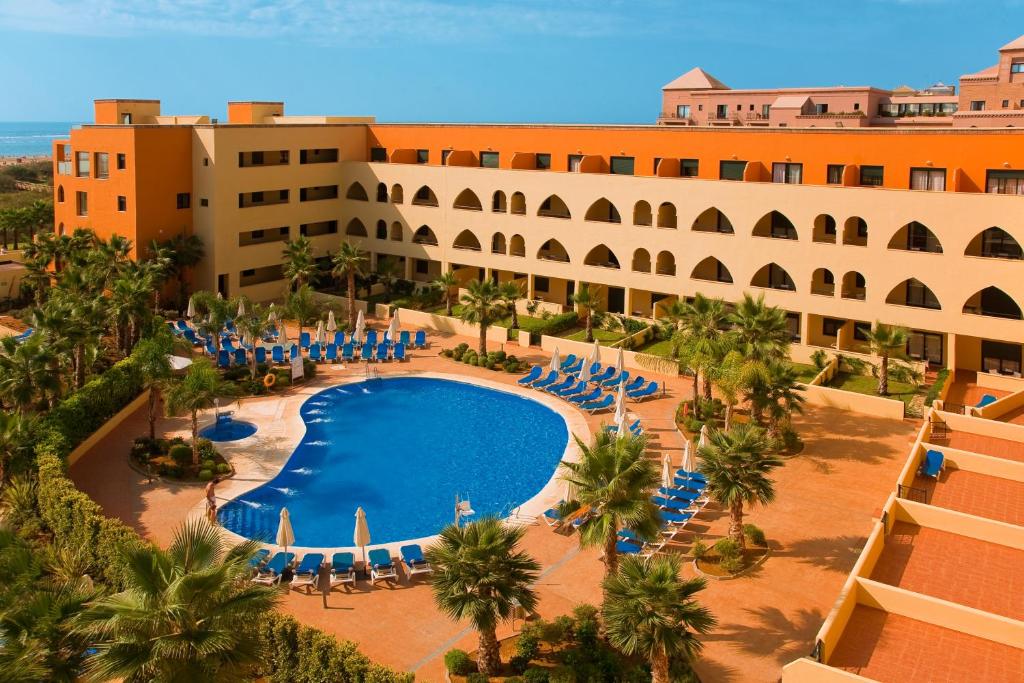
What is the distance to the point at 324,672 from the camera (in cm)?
1479

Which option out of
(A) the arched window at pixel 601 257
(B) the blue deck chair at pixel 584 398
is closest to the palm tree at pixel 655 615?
(B) the blue deck chair at pixel 584 398

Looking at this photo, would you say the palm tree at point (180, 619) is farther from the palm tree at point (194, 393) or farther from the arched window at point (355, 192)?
the arched window at point (355, 192)

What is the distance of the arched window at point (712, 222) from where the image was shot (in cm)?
3878

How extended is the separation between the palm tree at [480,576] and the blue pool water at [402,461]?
6576 mm

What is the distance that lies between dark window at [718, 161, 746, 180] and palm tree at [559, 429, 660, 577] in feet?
78.1

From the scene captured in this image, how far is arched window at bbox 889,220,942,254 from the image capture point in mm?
33438

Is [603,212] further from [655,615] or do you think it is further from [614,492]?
[655,615]

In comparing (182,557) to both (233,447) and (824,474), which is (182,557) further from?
(824,474)

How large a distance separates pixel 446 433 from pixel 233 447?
6480 millimetres

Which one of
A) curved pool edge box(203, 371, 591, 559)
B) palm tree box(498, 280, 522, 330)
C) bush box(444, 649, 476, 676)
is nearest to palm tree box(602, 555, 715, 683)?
bush box(444, 649, 476, 676)

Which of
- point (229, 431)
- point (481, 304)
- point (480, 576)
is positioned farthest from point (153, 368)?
point (480, 576)

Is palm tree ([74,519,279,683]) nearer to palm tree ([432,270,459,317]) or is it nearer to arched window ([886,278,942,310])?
arched window ([886,278,942,310])

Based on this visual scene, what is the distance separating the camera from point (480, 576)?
1482 cm

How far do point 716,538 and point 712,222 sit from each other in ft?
67.4
